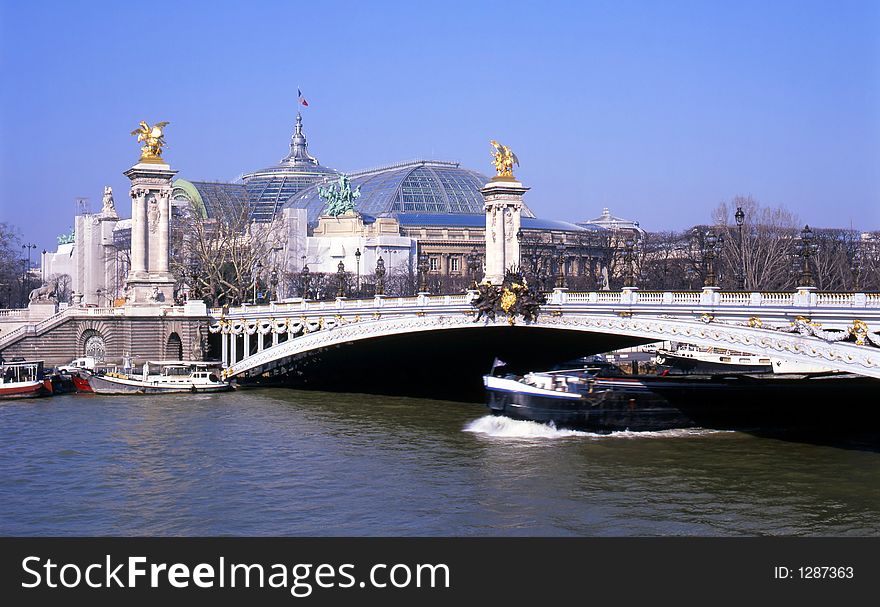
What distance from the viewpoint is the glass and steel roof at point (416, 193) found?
14700 centimetres

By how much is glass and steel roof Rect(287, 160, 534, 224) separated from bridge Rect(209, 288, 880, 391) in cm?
8141

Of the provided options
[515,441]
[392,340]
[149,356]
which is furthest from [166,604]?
[149,356]

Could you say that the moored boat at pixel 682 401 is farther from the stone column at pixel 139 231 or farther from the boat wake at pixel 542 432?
the stone column at pixel 139 231

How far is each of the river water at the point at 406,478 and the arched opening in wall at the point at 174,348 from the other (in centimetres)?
1401

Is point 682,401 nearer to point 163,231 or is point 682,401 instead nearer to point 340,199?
point 163,231

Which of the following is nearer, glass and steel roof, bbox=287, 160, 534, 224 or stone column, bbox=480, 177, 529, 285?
stone column, bbox=480, 177, 529, 285

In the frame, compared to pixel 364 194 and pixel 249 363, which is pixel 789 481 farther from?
pixel 364 194

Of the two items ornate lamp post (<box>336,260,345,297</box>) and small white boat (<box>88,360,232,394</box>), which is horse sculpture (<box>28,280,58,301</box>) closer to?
small white boat (<box>88,360,232,394</box>)

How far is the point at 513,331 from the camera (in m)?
47.2

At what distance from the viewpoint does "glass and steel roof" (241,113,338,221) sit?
155875mm

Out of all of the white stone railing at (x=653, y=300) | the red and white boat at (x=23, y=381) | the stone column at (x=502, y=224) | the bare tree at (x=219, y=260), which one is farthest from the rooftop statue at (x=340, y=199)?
the red and white boat at (x=23, y=381)

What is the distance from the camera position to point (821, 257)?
7712 centimetres

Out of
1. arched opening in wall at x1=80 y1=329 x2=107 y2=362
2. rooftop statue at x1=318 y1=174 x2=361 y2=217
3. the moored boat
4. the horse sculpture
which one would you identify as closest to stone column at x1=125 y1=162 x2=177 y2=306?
arched opening in wall at x1=80 y1=329 x2=107 y2=362

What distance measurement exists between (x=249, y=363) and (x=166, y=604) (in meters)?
39.1
